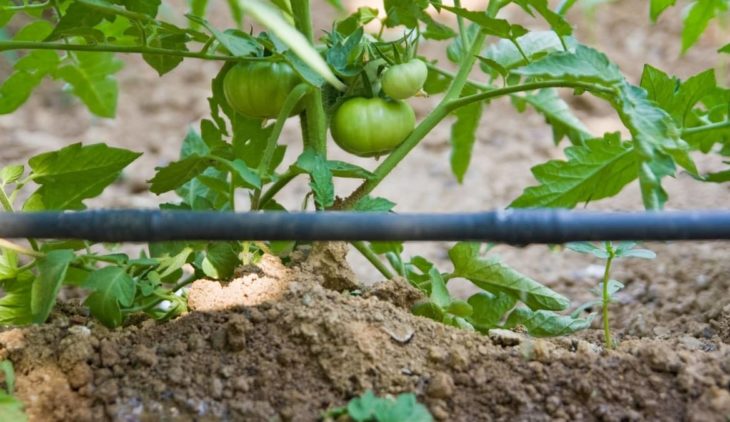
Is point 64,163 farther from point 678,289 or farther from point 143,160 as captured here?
point 143,160

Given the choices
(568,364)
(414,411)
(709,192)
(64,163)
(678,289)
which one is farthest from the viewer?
(709,192)

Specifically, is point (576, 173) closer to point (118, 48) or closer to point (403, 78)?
point (403, 78)

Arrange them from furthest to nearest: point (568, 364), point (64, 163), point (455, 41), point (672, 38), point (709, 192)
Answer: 1. point (672, 38)
2. point (709, 192)
3. point (455, 41)
4. point (64, 163)
5. point (568, 364)

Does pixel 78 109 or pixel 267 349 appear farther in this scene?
pixel 78 109

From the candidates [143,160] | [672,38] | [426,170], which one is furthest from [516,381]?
[672,38]

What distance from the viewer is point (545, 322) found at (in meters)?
1.29

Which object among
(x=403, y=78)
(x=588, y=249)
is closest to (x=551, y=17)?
(x=403, y=78)

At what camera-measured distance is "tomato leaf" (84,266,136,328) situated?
1.13 meters

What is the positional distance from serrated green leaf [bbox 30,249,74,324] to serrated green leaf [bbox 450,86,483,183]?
0.76m

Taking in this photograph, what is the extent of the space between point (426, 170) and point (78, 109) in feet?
3.95

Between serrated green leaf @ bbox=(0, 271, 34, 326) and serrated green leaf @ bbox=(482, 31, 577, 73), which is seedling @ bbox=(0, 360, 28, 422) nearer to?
serrated green leaf @ bbox=(0, 271, 34, 326)

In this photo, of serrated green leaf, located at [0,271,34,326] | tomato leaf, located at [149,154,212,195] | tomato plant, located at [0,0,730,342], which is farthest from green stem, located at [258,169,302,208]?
serrated green leaf, located at [0,271,34,326]

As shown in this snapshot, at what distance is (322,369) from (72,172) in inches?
19.2

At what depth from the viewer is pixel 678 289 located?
171 cm
